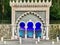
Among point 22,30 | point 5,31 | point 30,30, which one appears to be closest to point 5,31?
point 5,31

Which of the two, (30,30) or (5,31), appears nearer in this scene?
(30,30)

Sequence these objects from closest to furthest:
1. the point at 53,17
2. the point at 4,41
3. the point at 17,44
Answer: the point at 17,44, the point at 4,41, the point at 53,17

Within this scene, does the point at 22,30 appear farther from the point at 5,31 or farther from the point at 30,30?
the point at 5,31

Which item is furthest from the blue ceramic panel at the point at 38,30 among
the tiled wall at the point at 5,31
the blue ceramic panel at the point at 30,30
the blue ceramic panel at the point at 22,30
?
the tiled wall at the point at 5,31

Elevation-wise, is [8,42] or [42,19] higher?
[42,19]

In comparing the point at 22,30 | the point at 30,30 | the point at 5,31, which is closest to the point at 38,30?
the point at 30,30

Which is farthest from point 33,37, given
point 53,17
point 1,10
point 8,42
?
point 1,10

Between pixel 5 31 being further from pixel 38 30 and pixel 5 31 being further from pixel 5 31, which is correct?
pixel 38 30

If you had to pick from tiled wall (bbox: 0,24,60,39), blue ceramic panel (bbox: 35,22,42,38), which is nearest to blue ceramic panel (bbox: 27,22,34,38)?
blue ceramic panel (bbox: 35,22,42,38)

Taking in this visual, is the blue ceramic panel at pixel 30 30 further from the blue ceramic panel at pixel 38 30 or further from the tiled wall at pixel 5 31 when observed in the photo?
the tiled wall at pixel 5 31

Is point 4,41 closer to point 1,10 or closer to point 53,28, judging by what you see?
point 53,28

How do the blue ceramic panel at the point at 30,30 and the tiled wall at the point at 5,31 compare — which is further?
the tiled wall at the point at 5,31

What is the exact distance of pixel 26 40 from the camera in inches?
856

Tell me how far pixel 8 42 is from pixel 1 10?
25.9 ft
